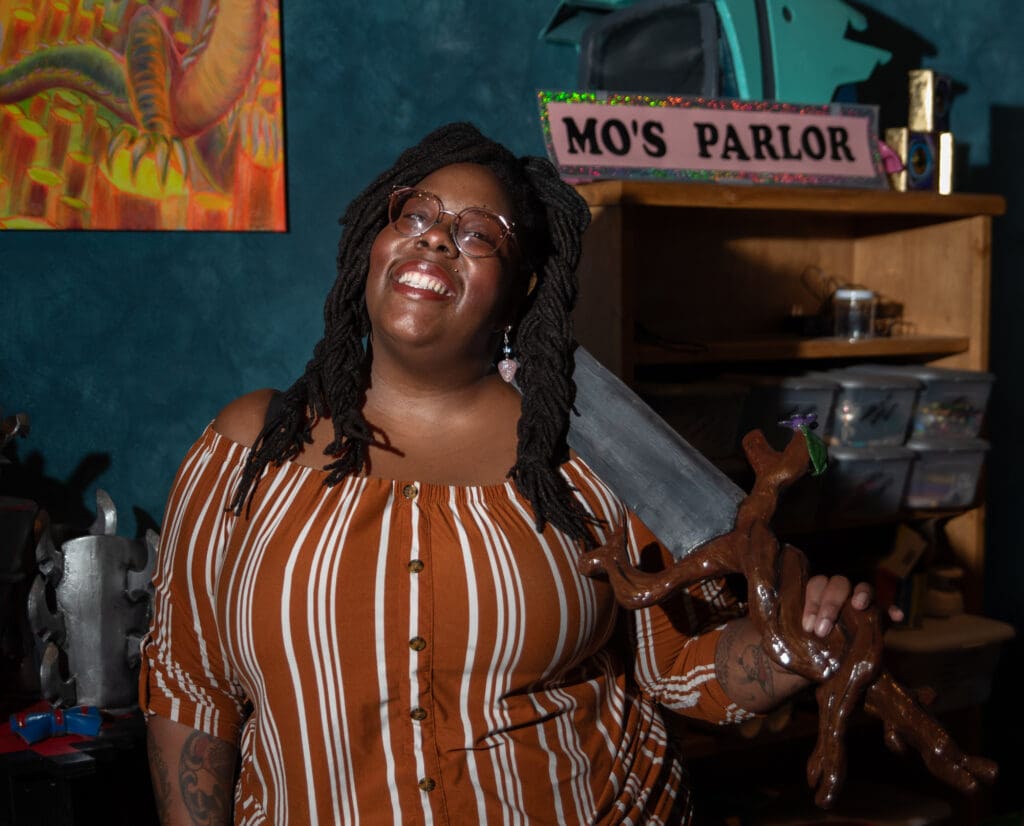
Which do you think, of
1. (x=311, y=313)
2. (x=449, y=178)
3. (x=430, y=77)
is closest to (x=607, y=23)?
(x=430, y=77)

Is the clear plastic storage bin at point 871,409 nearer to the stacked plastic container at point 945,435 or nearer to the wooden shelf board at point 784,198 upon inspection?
the stacked plastic container at point 945,435

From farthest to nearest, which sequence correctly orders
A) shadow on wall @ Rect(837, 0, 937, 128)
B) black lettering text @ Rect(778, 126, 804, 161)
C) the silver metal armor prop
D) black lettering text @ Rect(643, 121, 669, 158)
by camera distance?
1. shadow on wall @ Rect(837, 0, 937, 128)
2. black lettering text @ Rect(778, 126, 804, 161)
3. black lettering text @ Rect(643, 121, 669, 158)
4. the silver metal armor prop

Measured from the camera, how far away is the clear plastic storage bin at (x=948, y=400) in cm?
260

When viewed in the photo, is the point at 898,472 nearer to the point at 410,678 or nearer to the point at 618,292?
the point at 618,292

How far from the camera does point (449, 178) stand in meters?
1.47

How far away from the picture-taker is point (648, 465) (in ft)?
4.74

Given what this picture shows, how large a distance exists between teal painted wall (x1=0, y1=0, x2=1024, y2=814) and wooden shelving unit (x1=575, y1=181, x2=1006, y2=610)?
Answer: 0.47 metres

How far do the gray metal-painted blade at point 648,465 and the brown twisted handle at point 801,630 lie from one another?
0.06 m

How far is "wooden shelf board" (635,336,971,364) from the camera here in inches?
91.4

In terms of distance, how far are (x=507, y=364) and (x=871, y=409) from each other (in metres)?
1.26

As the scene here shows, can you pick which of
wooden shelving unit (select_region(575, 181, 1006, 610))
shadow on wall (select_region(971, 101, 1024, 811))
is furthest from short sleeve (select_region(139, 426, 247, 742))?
shadow on wall (select_region(971, 101, 1024, 811))

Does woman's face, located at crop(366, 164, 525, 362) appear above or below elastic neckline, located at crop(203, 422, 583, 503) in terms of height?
above


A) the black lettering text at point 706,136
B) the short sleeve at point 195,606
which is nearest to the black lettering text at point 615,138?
the black lettering text at point 706,136

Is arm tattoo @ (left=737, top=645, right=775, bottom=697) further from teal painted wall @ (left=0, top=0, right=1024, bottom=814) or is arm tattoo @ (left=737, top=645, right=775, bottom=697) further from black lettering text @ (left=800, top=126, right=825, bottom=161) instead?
black lettering text @ (left=800, top=126, right=825, bottom=161)
